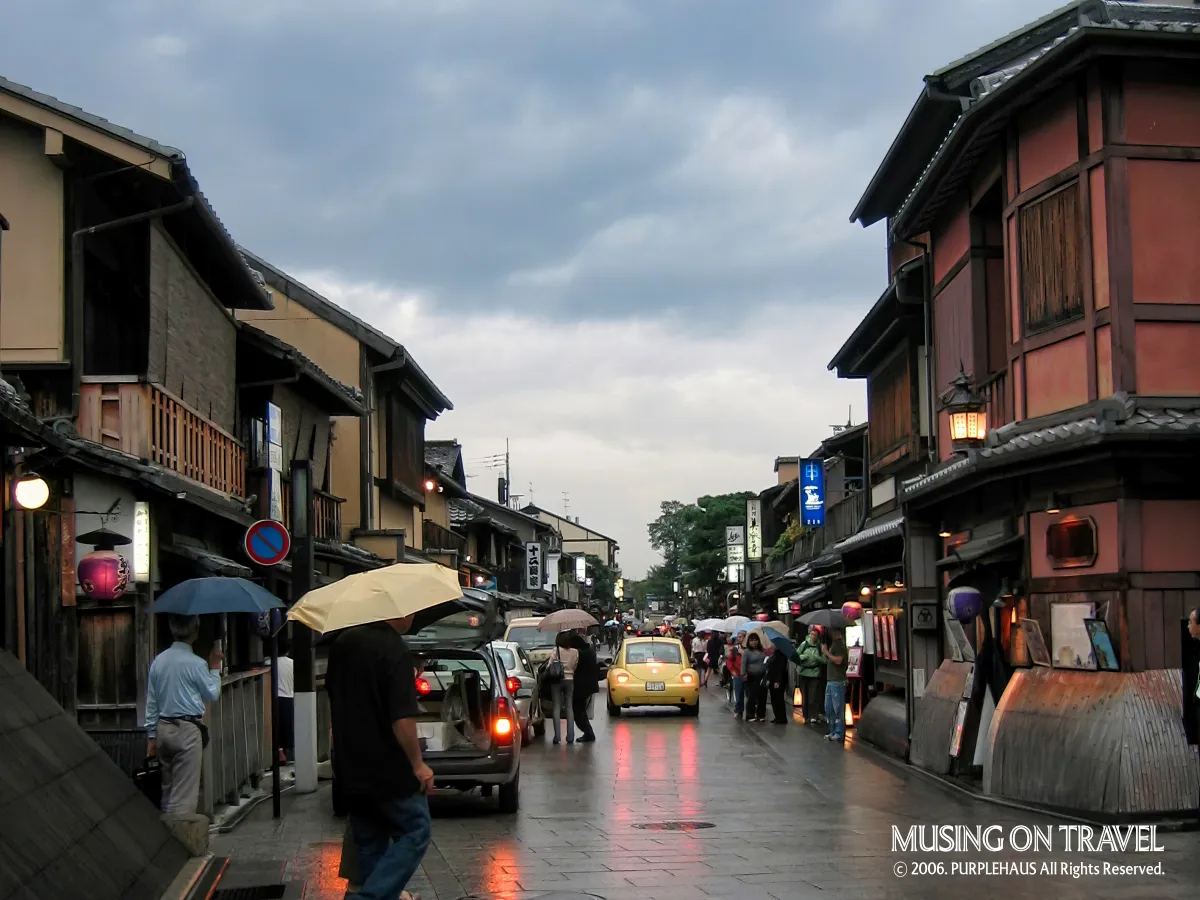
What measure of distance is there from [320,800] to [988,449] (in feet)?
26.4

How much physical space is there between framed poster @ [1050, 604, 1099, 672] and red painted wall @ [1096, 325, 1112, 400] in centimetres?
206

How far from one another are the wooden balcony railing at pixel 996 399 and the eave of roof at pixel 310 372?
10615 millimetres

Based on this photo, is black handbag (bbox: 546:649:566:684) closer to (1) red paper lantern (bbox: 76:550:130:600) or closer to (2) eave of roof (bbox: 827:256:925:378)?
(2) eave of roof (bbox: 827:256:925:378)

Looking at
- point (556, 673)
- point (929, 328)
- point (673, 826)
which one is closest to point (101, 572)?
point (673, 826)

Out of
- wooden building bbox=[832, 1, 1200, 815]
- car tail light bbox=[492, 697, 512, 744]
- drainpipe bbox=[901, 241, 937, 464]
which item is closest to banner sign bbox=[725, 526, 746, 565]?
drainpipe bbox=[901, 241, 937, 464]

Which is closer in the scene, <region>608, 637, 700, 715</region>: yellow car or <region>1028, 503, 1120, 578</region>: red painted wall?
<region>1028, 503, 1120, 578</region>: red painted wall

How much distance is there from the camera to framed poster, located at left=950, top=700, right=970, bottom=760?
15359mm

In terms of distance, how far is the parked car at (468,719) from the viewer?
13703 mm

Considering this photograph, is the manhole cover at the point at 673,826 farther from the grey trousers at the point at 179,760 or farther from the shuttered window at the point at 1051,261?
the shuttered window at the point at 1051,261

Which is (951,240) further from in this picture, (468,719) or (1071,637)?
(468,719)

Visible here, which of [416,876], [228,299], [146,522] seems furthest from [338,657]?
[228,299]

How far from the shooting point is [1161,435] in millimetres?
12172

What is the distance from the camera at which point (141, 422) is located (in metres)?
14.6

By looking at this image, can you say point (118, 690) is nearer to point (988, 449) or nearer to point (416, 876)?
point (416, 876)
